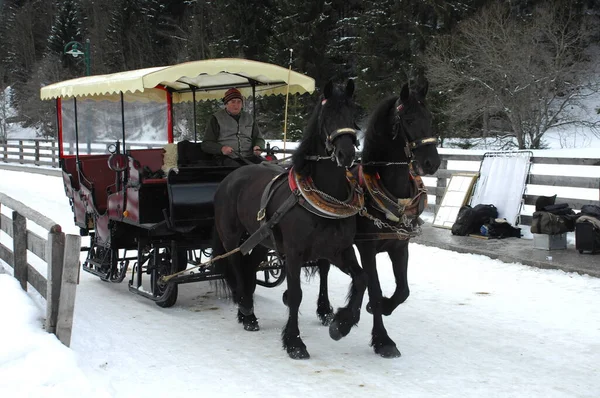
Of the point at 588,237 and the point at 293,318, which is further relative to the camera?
the point at 588,237

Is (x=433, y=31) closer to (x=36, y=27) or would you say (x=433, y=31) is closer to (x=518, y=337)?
(x=518, y=337)

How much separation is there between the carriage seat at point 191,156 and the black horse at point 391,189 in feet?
7.67

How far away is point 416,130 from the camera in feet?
16.1

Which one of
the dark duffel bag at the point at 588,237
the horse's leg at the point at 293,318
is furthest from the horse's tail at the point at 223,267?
the dark duffel bag at the point at 588,237

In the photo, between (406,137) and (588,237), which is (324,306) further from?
(588,237)

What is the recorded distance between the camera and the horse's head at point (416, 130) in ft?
15.7

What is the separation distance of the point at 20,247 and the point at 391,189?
3.65m

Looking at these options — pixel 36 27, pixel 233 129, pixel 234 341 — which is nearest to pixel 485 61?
pixel 233 129

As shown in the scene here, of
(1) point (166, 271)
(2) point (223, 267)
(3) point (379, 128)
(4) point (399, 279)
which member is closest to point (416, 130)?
(3) point (379, 128)

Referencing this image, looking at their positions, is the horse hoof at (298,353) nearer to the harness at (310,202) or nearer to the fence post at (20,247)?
the harness at (310,202)

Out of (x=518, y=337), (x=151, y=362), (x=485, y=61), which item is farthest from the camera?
(x=485, y=61)

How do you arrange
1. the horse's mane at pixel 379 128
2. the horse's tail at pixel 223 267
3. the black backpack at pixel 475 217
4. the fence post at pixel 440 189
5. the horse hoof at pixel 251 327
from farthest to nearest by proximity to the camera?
the fence post at pixel 440 189 < the black backpack at pixel 475 217 < the horse's tail at pixel 223 267 < the horse hoof at pixel 251 327 < the horse's mane at pixel 379 128

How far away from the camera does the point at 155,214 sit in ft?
22.3

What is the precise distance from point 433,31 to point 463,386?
84.4ft
